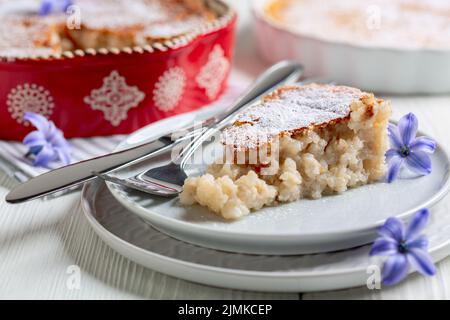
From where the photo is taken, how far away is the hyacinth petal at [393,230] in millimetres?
1384

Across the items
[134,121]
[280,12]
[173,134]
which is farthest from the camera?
[280,12]

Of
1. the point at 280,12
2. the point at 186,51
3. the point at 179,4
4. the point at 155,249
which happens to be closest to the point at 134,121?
the point at 186,51

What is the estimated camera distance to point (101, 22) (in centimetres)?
255

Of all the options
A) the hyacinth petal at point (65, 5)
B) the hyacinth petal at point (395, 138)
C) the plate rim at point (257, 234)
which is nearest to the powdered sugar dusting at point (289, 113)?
the hyacinth petal at point (395, 138)

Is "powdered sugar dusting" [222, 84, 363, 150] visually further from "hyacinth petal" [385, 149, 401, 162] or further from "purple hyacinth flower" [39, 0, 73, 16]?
"purple hyacinth flower" [39, 0, 73, 16]

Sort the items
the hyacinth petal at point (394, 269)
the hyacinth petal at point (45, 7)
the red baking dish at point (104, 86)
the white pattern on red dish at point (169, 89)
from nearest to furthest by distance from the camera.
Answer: the hyacinth petal at point (394, 269)
the red baking dish at point (104, 86)
the white pattern on red dish at point (169, 89)
the hyacinth petal at point (45, 7)

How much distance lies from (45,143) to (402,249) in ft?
3.48

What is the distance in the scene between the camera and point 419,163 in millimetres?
1682

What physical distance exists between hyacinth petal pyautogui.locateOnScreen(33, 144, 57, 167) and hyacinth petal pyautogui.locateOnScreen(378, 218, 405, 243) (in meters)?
0.99

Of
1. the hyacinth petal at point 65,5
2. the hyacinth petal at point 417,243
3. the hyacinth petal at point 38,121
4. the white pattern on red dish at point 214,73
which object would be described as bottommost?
the white pattern on red dish at point 214,73

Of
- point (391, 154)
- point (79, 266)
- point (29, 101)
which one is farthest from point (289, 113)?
point (29, 101)

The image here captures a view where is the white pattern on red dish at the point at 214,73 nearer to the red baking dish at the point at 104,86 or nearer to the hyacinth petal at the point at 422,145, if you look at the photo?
the red baking dish at the point at 104,86
